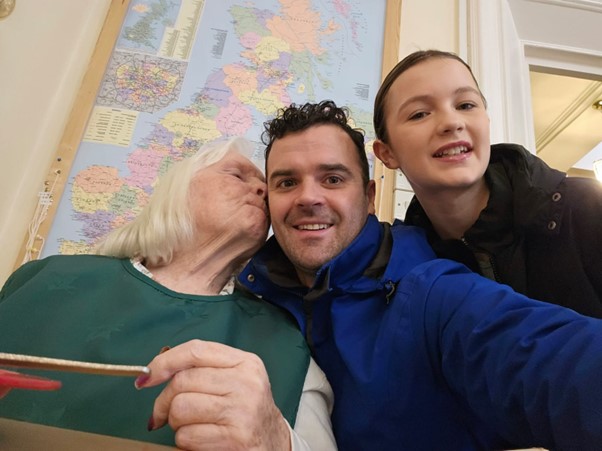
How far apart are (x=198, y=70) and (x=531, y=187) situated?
1224 millimetres

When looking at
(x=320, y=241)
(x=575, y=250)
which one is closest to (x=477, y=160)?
(x=575, y=250)

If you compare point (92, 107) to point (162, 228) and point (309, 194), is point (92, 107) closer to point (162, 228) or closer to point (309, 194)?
point (162, 228)

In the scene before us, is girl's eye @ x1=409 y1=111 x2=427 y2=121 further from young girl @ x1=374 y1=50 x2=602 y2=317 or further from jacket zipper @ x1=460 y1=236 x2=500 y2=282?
jacket zipper @ x1=460 y1=236 x2=500 y2=282

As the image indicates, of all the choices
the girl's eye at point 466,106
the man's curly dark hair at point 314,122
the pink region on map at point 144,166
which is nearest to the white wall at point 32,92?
the pink region on map at point 144,166

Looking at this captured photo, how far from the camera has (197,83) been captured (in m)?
1.56

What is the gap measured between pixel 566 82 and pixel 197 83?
222 cm

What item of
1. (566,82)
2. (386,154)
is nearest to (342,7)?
(386,154)

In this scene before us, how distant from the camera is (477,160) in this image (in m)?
0.83

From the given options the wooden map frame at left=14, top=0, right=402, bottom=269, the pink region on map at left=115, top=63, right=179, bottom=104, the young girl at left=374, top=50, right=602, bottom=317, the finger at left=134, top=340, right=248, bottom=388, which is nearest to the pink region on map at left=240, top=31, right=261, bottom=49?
the pink region on map at left=115, top=63, right=179, bottom=104

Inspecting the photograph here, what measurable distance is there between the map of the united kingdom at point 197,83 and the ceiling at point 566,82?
633 mm

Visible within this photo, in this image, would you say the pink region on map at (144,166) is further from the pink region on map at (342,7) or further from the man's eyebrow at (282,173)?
the pink region on map at (342,7)

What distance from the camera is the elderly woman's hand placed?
1.55ft

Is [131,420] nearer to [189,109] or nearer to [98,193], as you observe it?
[98,193]

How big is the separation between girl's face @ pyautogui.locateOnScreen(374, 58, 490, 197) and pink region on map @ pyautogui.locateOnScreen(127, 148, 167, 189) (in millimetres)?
814
